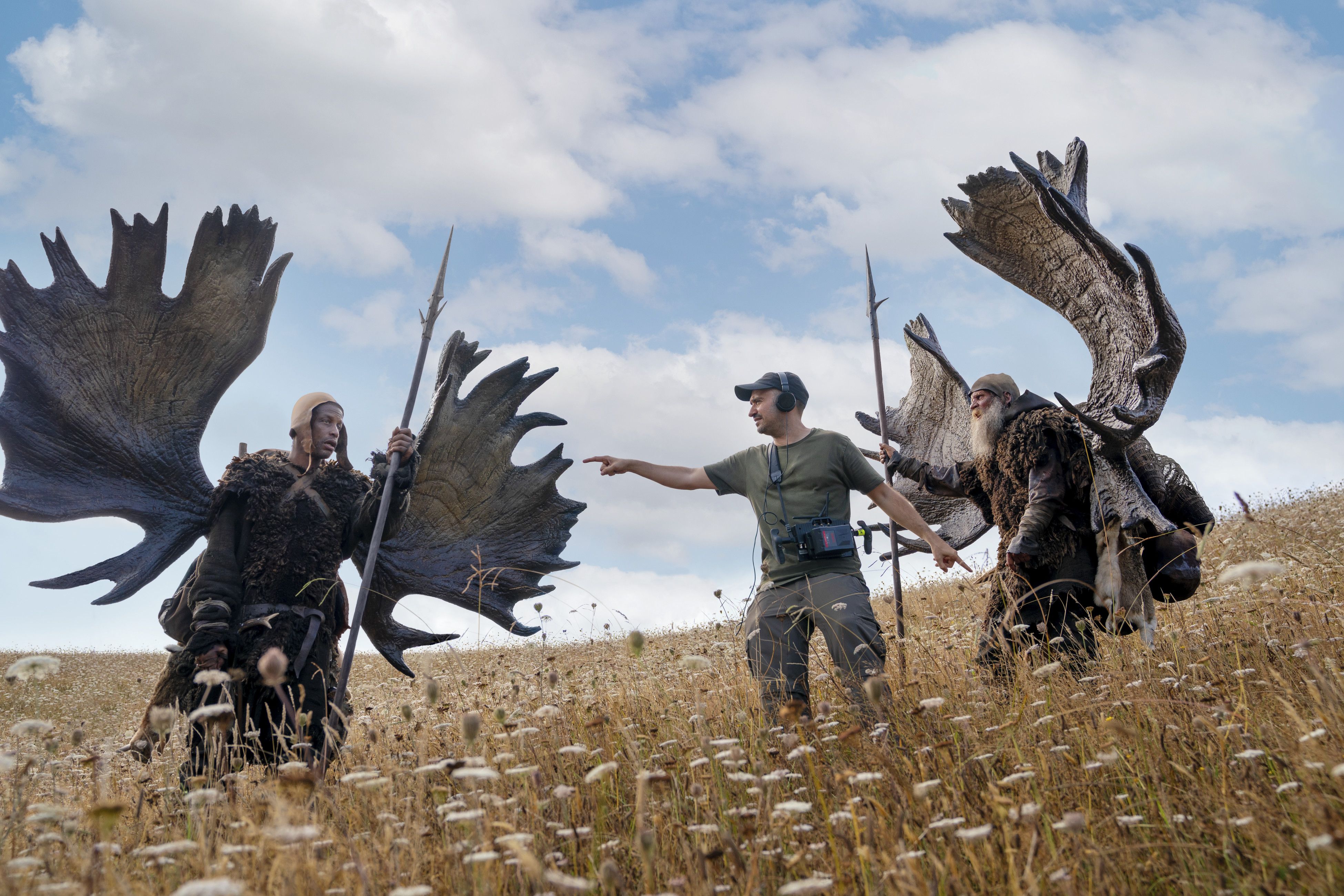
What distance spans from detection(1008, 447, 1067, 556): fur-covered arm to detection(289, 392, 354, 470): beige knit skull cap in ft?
14.8

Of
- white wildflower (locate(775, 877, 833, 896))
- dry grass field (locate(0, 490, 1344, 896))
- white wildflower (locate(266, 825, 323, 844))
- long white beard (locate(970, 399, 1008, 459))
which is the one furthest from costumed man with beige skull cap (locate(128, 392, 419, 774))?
long white beard (locate(970, 399, 1008, 459))

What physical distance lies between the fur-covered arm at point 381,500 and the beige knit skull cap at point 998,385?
4010 millimetres

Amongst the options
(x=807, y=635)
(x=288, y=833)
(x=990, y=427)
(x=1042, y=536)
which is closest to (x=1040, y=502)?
(x=1042, y=536)

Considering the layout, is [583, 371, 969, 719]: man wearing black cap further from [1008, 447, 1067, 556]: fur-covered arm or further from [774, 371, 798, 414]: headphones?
[1008, 447, 1067, 556]: fur-covered arm

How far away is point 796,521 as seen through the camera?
5.11m

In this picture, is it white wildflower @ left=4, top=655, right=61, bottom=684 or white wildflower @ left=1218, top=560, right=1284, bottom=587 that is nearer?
white wildflower @ left=1218, top=560, right=1284, bottom=587

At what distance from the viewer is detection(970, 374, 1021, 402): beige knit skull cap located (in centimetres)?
629

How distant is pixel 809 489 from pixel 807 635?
2.77 feet

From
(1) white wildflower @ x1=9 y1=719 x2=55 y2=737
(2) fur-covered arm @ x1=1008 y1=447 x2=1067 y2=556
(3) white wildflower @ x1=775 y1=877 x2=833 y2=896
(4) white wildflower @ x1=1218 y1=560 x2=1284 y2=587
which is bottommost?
(3) white wildflower @ x1=775 y1=877 x2=833 y2=896

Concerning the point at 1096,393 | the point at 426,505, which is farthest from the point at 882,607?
the point at 426,505

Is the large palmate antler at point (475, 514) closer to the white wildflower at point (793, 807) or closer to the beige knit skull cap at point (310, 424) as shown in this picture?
the beige knit skull cap at point (310, 424)

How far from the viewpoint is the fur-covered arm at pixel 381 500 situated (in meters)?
5.70

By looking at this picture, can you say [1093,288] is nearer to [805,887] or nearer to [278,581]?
[805,887]

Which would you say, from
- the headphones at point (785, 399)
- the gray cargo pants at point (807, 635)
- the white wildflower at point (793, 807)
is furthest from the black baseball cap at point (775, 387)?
the white wildflower at point (793, 807)
